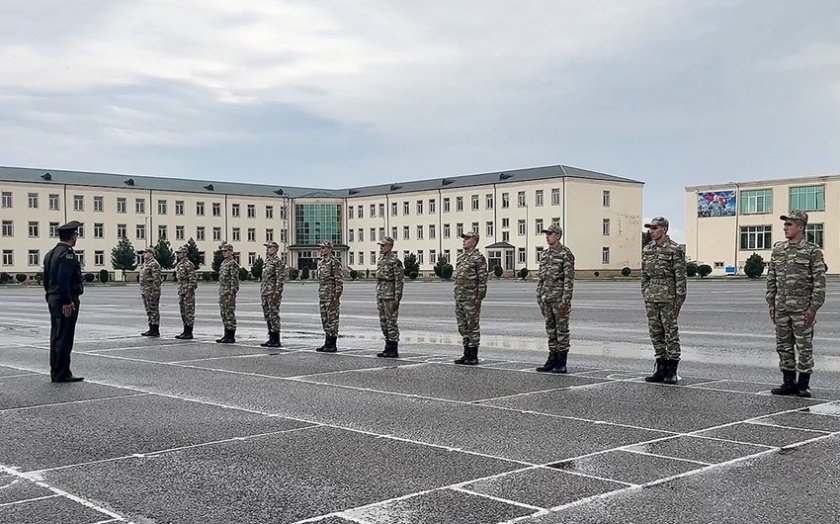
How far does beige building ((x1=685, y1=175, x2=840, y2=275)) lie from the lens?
8338 centimetres

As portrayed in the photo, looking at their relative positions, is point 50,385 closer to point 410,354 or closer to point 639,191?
point 410,354

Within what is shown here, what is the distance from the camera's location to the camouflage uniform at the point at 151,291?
19.8m

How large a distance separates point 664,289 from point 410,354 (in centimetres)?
513

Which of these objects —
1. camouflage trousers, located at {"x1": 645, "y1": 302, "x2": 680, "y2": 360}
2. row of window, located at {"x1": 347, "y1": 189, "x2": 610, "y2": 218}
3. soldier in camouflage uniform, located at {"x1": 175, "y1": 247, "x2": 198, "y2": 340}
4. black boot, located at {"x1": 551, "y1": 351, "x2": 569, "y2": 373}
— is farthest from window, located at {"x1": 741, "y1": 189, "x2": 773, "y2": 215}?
camouflage trousers, located at {"x1": 645, "y1": 302, "x2": 680, "y2": 360}

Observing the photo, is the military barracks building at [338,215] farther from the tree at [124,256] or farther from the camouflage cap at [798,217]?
the camouflage cap at [798,217]

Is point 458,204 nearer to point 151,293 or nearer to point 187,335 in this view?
point 151,293

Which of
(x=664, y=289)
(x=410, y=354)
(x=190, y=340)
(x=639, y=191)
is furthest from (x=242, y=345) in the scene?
(x=639, y=191)

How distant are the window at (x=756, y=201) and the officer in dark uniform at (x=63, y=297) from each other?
85105 mm

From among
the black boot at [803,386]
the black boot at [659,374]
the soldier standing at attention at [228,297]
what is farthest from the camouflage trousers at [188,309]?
the black boot at [803,386]

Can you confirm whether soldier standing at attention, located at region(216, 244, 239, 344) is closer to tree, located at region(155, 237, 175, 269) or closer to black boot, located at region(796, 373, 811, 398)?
black boot, located at region(796, 373, 811, 398)

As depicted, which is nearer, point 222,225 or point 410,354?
point 410,354

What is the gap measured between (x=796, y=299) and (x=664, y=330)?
1769 mm

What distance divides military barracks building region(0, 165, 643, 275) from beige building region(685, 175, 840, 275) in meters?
8.18

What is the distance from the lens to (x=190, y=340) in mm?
18578
